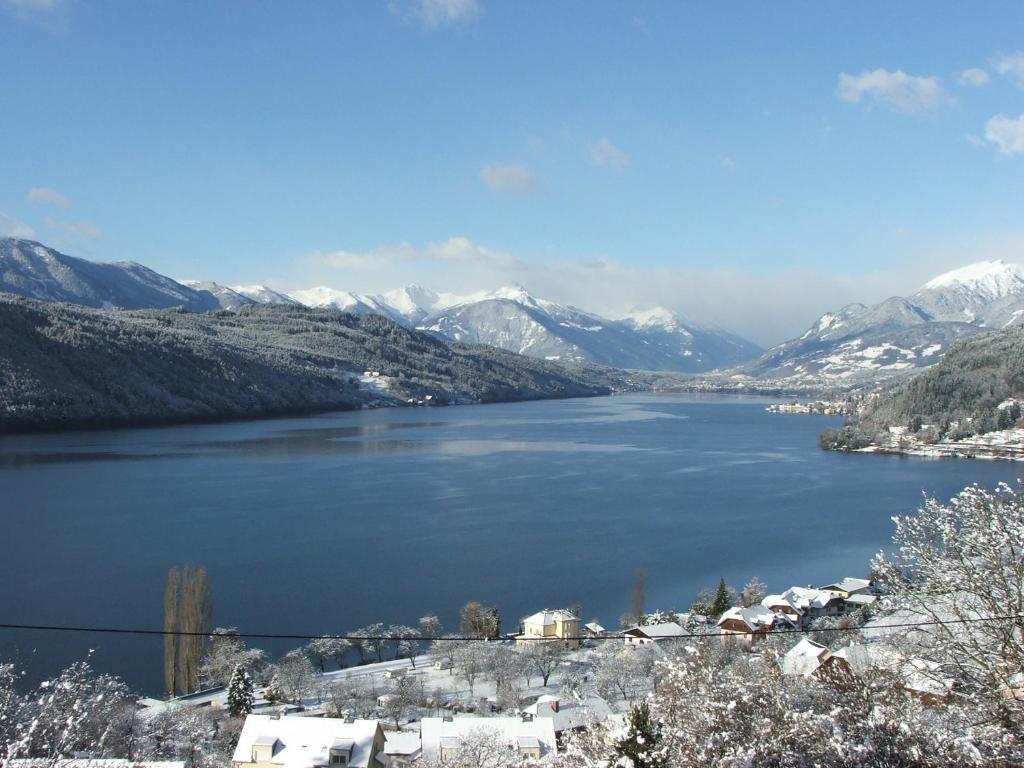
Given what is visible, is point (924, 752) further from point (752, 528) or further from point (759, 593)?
point (752, 528)

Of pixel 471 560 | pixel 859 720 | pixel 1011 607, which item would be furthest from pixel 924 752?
pixel 471 560

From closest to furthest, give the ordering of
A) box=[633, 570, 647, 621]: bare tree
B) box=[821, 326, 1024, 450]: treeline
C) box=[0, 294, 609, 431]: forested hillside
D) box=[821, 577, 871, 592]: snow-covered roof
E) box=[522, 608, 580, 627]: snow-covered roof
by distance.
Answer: box=[522, 608, 580, 627]: snow-covered roof → box=[633, 570, 647, 621]: bare tree → box=[821, 577, 871, 592]: snow-covered roof → box=[821, 326, 1024, 450]: treeline → box=[0, 294, 609, 431]: forested hillside

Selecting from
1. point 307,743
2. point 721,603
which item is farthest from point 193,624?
point 721,603

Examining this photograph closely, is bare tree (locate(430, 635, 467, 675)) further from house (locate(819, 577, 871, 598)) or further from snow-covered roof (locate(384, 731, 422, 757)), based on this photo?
house (locate(819, 577, 871, 598))

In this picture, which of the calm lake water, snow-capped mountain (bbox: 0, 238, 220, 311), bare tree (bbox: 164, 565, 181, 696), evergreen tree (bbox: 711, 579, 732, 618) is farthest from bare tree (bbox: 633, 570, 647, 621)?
snow-capped mountain (bbox: 0, 238, 220, 311)

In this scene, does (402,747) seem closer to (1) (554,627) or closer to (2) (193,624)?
(1) (554,627)

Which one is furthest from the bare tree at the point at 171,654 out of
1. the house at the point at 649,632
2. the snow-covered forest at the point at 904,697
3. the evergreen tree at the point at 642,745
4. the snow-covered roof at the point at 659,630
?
the evergreen tree at the point at 642,745
